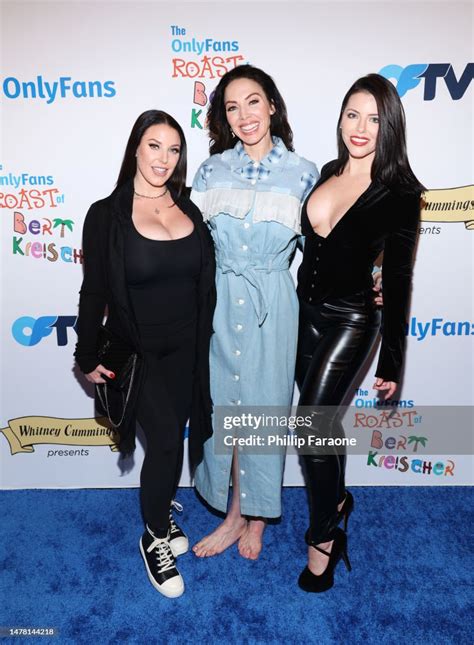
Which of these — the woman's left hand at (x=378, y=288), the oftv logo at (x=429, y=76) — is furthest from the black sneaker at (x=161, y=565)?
the oftv logo at (x=429, y=76)

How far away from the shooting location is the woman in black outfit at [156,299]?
236cm

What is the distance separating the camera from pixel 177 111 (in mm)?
2906

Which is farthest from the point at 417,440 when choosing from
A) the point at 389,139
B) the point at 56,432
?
the point at 56,432

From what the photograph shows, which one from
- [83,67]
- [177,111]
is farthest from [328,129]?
[83,67]

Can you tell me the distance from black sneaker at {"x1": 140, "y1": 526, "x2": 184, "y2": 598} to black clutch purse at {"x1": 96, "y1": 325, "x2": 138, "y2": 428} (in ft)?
2.05

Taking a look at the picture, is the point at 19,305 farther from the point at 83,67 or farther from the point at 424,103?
the point at 424,103

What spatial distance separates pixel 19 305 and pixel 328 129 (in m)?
1.95

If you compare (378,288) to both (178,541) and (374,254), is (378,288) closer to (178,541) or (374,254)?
(374,254)

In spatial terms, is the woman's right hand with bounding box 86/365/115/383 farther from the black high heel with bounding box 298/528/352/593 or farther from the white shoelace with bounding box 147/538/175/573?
the black high heel with bounding box 298/528/352/593

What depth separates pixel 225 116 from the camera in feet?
8.68

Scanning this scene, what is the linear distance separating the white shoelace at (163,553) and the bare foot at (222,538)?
0.22 m

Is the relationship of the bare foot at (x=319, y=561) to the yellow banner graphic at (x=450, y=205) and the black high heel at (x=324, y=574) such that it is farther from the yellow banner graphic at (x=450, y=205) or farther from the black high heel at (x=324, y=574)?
the yellow banner graphic at (x=450, y=205)

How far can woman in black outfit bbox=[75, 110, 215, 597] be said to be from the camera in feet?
7.75

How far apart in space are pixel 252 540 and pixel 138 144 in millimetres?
2016
